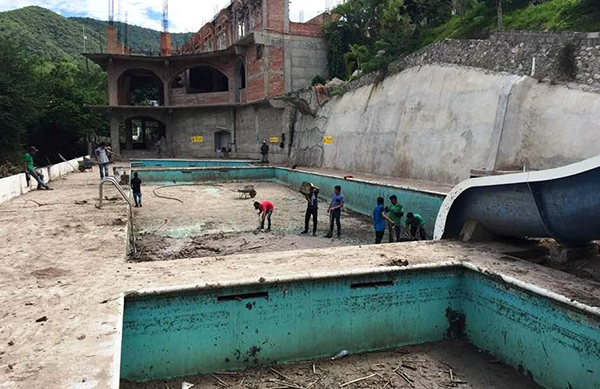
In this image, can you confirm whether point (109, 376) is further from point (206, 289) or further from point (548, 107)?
point (548, 107)

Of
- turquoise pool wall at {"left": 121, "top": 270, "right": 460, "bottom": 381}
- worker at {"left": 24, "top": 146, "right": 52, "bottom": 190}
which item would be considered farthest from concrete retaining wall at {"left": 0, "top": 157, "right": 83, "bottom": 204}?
turquoise pool wall at {"left": 121, "top": 270, "right": 460, "bottom": 381}

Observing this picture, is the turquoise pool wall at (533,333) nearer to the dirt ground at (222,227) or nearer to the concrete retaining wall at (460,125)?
the dirt ground at (222,227)

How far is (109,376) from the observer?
3.33 meters

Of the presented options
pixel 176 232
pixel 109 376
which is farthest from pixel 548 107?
pixel 109 376

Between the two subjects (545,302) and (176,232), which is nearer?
(545,302)

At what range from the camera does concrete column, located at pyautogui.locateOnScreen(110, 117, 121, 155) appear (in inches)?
1442

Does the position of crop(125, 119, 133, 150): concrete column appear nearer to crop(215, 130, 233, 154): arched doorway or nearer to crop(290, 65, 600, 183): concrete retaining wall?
crop(215, 130, 233, 154): arched doorway

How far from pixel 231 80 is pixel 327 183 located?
20954 mm

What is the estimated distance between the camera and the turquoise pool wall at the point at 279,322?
199 inches

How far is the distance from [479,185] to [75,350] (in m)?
6.05

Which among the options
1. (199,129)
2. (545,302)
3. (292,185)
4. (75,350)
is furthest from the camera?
(199,129)

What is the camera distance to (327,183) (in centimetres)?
1859

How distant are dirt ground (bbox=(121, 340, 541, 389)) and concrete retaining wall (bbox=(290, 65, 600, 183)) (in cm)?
872

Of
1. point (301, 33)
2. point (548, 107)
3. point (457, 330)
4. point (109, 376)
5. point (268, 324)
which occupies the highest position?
point (301, 33)
